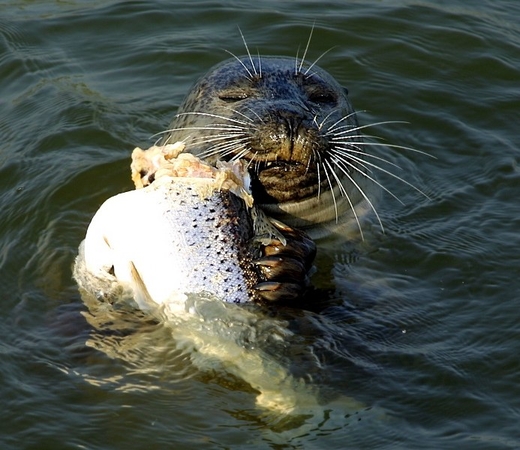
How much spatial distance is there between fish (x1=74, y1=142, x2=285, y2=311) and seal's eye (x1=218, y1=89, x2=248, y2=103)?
148 centimetres

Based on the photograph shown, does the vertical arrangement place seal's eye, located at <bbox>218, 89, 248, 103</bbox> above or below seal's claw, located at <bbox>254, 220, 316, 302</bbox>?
above

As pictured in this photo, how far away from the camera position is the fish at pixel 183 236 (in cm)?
474

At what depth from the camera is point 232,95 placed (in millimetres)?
6402

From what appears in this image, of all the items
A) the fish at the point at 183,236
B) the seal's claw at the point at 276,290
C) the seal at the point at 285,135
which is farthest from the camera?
the seal at the point at 285,135

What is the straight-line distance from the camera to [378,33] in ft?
30.2

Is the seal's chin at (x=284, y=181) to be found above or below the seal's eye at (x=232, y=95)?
below

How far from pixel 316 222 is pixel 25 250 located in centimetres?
165

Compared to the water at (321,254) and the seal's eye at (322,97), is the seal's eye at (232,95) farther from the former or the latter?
the water at (321,254)

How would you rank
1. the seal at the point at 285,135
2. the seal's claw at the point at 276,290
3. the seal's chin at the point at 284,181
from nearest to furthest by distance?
1. the seal's claw at the point at 276,290
2. the seal at the point at 285,135
3. the seal's chin at the point at 284,181

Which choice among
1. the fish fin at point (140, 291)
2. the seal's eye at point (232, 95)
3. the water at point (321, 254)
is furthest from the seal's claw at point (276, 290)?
the seal's eye at point (232, 95)

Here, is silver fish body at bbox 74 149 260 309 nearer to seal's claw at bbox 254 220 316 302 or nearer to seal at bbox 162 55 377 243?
seal's claw at bbox 254 220 316 302

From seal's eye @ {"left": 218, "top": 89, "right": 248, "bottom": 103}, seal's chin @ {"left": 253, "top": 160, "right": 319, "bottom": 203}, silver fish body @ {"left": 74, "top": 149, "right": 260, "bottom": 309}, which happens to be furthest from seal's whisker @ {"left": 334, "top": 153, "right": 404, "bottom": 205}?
silver fish body @ {"left": 74, "top": 149, "right": 260, "bottom": 309}

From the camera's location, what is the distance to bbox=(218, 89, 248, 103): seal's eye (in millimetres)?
6364

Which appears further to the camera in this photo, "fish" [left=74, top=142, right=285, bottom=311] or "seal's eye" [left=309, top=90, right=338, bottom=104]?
"seal's eye" [left=309, top=90, right=338, bottom=104]
